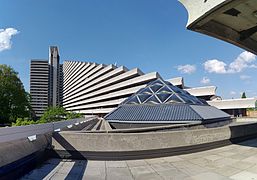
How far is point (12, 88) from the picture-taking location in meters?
53.1

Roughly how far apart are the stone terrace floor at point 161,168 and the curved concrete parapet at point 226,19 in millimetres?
5236

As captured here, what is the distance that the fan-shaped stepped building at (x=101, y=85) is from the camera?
73.1 meters

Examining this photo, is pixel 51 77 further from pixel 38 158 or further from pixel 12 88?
pixel 38 158

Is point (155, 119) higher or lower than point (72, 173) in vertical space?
higher

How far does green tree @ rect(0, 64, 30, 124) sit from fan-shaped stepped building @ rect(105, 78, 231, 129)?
4221 cm

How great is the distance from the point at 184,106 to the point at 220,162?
8.59m

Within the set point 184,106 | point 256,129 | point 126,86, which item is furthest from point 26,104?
point 256,129

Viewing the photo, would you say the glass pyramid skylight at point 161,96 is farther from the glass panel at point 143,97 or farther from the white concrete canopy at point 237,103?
the white concrete canopy at point 237,103

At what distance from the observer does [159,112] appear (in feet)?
51.8

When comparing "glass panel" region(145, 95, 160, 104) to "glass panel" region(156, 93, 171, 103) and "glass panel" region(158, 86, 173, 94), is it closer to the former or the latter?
"glass panel" region(156, 93, 171, 103)

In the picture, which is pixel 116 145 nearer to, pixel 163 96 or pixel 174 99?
pixel 174 99

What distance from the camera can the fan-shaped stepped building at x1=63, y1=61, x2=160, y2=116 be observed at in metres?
73.1

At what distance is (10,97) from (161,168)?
2152 inches

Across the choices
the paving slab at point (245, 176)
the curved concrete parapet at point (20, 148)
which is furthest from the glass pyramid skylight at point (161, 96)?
the curved concrete parapet at point (20, 148)
